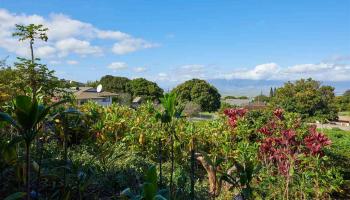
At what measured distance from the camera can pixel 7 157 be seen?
323 cm

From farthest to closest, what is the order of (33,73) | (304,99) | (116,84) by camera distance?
(116,84)
(304,99)
(33,73)

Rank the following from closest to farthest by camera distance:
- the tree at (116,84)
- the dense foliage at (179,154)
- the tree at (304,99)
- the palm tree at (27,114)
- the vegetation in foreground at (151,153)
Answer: the palm tree at (27,114), the vegetation in foreground at (151,153), the dense foliage at (179,154), the tree at (304,99), the tree at (116,84)

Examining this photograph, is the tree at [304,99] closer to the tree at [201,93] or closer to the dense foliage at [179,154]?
the tree at [201,93]

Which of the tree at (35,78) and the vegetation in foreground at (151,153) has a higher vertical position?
the tree at (35,78)

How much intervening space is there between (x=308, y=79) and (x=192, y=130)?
30.8 metres

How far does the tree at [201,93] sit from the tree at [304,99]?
603 inches

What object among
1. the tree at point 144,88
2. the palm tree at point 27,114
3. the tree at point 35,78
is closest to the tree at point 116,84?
the tree at point 144,88

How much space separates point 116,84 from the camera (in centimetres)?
5531

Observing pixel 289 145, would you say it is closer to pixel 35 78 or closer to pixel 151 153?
pixel 151 153

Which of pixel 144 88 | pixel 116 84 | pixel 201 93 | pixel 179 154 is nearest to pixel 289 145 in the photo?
pixel 179 154

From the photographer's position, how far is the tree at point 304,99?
34.3 m

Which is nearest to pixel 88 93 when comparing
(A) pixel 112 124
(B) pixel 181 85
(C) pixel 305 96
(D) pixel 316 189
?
(B) pixel 181 85

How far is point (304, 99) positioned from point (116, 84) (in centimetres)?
2948

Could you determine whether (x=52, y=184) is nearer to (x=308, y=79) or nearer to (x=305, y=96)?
(x=305, y=96)
